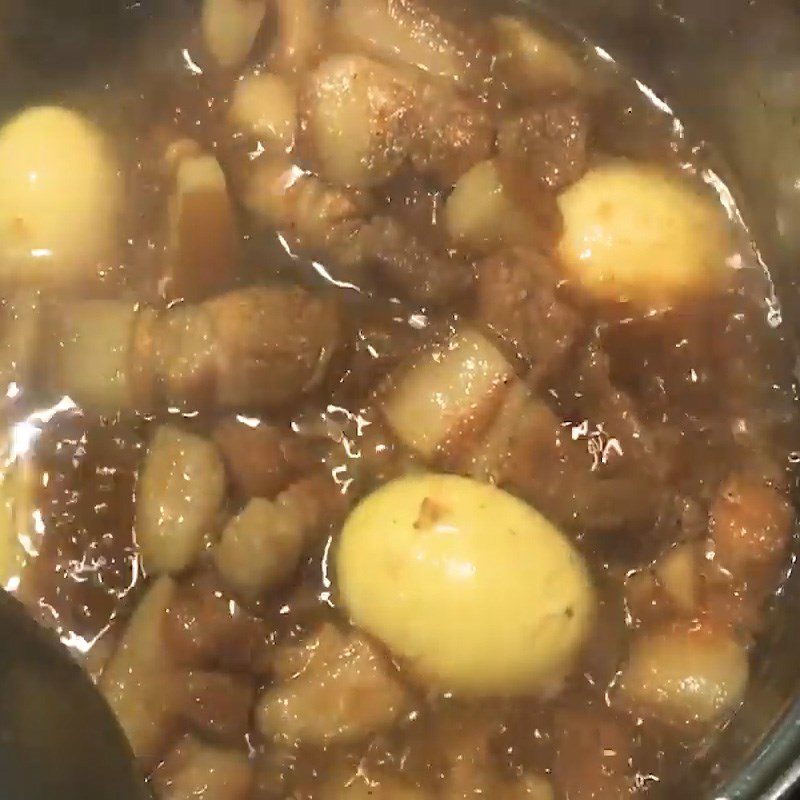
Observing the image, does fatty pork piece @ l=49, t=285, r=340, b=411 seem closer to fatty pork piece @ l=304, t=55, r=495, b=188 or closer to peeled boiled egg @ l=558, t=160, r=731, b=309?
fatty pork piece @ l=304, t=55, r=495, b=188

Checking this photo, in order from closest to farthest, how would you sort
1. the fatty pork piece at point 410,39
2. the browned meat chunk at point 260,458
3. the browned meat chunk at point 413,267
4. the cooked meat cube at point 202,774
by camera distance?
the cooked meat cube at point 202,774, the browned meat chunk at point 260,458, the browned meat chunk at point 413,267, the fatty pork piece at point 410,39

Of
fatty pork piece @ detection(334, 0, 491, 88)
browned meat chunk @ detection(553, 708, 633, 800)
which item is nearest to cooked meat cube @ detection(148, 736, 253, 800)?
browned meat chunk @ detection(553, 708, 633, 800)

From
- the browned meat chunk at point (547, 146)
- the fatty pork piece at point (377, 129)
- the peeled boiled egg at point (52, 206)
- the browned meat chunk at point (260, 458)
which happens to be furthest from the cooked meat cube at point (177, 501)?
the browned meat chunk at point (547, 146)

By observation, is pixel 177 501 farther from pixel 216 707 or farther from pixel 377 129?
pixel 377 129

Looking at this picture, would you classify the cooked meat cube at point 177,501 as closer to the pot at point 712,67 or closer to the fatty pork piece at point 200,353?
the fatty pork piece at point 200,353

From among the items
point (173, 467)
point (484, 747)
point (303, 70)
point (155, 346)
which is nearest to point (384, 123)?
point (303, 70)

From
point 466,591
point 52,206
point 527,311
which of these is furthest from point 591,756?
point 52,206

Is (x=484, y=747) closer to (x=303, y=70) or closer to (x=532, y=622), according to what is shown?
(x=532, y=622)
